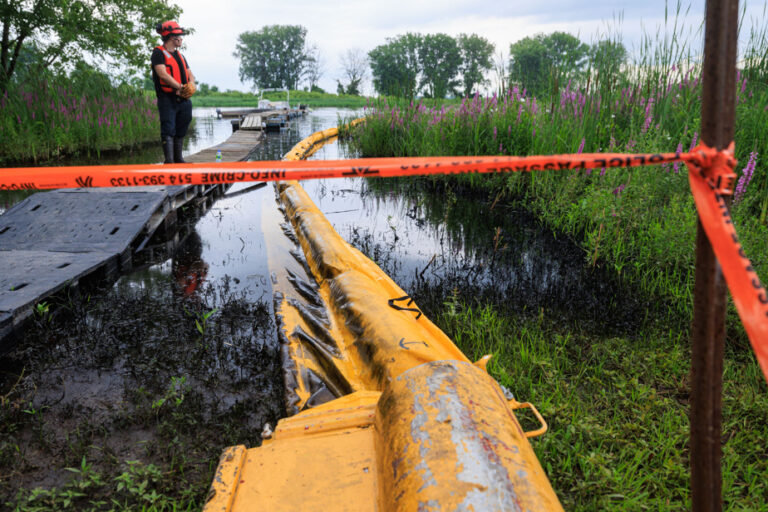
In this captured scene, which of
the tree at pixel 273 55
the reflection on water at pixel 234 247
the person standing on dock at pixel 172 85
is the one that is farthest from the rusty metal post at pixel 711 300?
the tree at pixel 273 55

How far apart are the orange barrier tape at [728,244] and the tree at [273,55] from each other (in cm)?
10053

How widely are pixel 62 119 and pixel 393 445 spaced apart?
1063cm

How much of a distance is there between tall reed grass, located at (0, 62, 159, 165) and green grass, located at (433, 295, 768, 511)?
906 centimetres

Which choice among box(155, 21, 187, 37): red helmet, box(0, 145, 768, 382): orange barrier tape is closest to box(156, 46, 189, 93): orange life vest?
box(155, 21, 187, 37): red helmet

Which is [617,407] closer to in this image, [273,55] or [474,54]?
[474,54]

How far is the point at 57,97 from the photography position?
9.62 metres

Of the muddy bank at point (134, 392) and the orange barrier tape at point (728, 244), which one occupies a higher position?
the orange barrier tape at point (728, 244)

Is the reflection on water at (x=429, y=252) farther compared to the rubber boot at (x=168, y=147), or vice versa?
the rubber boot at (x=168, y=147)

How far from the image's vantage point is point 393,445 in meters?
1.44

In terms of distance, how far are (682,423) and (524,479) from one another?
4.15 ft

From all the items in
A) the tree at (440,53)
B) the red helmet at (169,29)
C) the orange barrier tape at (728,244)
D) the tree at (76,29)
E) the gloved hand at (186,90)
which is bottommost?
the orange barrier tape at (728,244)

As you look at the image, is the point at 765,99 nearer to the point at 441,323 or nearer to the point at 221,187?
the point at 441,323

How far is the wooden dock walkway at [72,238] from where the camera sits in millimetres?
3076

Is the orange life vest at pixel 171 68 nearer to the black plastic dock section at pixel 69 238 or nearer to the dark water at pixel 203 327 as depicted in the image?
the black plastic dock section at pixel 69 238
